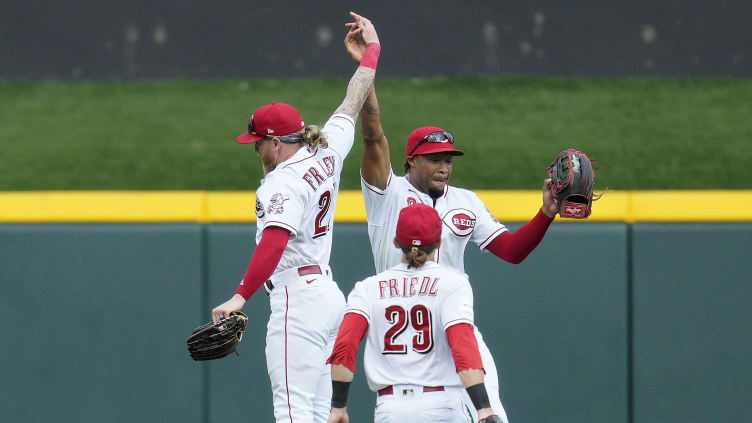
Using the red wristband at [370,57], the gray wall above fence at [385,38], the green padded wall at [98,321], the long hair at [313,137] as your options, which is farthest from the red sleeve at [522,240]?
the gray wall above fence at [385,38]

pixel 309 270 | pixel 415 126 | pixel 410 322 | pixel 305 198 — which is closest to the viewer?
pixel 410 322

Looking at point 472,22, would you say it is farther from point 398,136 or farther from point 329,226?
point 329,226

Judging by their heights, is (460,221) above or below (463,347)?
above

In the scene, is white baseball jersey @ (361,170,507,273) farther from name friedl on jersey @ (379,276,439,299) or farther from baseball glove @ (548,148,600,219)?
name friedl on jersey @ (379,276,439,299)

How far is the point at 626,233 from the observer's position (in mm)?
5371

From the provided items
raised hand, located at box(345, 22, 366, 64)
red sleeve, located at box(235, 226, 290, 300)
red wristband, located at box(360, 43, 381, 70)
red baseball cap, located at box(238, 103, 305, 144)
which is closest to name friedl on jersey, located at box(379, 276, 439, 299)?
red sleeve, located at box(235, 226, 290, 300)

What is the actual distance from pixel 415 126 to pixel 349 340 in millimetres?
5510

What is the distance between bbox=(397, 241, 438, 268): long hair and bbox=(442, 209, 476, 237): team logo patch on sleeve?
2.26 feet

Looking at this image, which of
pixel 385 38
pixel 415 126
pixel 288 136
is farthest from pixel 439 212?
pixel 385 38

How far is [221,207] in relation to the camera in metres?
5.39

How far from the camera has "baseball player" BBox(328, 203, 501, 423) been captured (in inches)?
138

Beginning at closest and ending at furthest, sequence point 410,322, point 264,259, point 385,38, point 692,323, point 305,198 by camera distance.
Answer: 1. point 410,322
2. point 264,259
3. point 305,198
4. point 692,323
5. point 385,38

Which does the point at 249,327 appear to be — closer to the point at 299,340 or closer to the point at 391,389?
Result: the point at 299,340

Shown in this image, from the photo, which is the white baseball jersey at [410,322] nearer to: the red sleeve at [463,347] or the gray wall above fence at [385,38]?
the red sleeve at [463,347]
